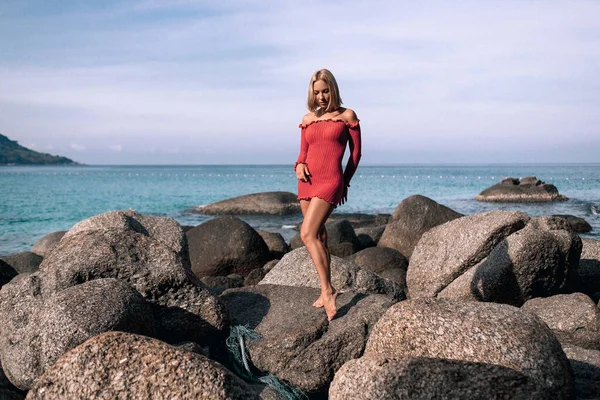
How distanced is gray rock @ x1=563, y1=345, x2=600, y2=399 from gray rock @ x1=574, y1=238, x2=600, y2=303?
12.6 feet

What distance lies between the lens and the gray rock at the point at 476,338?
5203mm

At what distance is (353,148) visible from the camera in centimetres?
712

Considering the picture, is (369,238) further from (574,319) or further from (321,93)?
(321,93)

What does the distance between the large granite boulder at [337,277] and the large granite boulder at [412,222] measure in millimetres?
6823

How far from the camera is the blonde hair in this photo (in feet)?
22.5

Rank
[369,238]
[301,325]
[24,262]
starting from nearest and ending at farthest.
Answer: [301,325], [24,262], [369,238]

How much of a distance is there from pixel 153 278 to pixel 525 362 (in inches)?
145

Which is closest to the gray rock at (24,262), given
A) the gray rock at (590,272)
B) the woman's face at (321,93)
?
the woman's face at (321,93)

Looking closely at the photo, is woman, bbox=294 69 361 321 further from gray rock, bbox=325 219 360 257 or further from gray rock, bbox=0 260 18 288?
gray rock, bbox=325 219 360 257

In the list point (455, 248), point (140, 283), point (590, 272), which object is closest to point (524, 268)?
point (455, 248)

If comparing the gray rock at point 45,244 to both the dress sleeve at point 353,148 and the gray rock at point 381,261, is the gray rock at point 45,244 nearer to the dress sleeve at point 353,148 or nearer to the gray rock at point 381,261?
the gray rock at point 381,261

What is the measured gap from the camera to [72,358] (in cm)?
456

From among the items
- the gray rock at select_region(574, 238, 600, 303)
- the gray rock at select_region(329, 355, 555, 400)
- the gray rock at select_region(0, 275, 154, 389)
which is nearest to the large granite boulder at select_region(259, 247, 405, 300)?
the gray rock at select_region(0, 275, 154, 389)

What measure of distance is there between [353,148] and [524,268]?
138 inches
